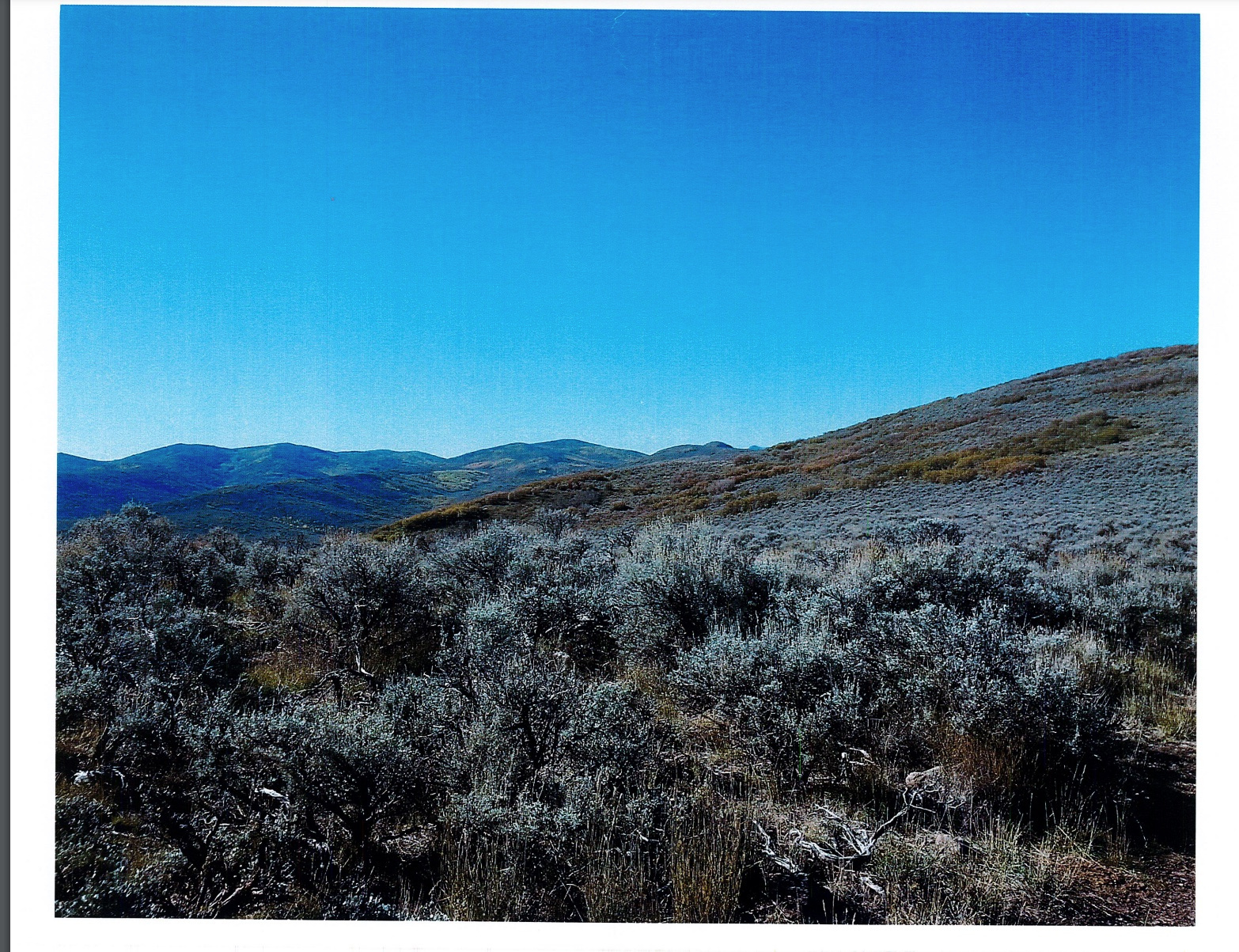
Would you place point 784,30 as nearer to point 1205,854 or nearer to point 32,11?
point 32,11

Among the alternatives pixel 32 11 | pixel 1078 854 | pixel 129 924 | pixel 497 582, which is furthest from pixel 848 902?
pixel 32 11

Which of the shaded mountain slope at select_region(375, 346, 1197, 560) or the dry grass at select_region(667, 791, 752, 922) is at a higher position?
the shaded mountain slope at select_region(375, 346, 1197, 560)

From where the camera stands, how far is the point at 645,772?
2.36 m

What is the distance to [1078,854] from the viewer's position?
2.14m

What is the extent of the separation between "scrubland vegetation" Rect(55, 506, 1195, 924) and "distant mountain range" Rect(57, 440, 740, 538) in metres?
1.24

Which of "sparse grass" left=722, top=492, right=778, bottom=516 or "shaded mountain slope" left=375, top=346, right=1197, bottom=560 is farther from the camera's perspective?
"sparse grass" left=722, top=492, right=778, bottom=516

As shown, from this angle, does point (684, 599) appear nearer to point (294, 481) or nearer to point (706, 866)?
point (706, 866)

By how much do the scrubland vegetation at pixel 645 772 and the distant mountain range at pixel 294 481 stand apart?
4.06 feet

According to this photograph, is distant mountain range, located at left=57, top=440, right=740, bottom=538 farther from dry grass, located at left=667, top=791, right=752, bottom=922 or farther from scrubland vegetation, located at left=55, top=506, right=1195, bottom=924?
dry grass, located at left=667, top=791, right=752, bottom=922

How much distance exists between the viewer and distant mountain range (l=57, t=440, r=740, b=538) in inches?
183

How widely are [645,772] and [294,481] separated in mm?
6453

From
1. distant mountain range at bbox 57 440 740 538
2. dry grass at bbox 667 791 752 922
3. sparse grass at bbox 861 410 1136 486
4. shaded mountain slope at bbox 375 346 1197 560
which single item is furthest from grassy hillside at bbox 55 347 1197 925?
sparse grass at bbox 861 410 1136 486

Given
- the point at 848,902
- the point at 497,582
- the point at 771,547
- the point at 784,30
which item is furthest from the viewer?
the point at 771,547

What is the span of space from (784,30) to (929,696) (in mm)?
3114
